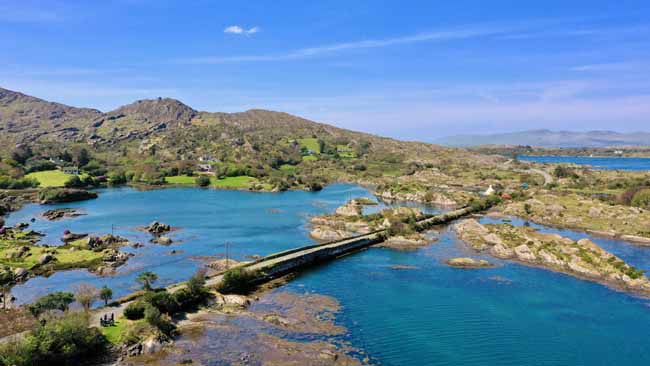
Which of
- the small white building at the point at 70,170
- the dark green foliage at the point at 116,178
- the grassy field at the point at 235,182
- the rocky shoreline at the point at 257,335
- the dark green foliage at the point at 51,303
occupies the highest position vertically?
the small white building at the point at 70,170

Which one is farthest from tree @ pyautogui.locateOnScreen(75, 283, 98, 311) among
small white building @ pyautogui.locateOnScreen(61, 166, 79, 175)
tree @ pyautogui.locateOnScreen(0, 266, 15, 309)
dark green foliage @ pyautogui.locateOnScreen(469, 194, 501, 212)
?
small white building @ pyautogui.locateOnScreen(61, 166, 79, 175)

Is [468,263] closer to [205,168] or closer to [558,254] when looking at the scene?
[558,254]

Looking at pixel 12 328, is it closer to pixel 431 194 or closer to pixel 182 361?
pixel 182 361

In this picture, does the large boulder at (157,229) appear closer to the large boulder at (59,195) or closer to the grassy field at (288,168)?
the large boulder at (59,195)

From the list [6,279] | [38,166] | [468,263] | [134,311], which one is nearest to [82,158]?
[38,166]

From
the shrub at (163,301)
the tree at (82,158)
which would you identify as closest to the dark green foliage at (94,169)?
the tree at (82,158)

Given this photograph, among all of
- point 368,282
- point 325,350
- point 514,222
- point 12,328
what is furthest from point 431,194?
point 12,328

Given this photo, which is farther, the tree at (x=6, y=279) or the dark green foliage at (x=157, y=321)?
the tree at (x=6, y=279)
